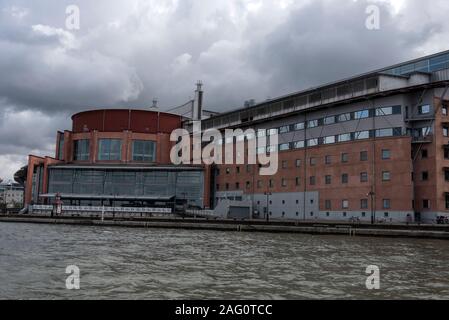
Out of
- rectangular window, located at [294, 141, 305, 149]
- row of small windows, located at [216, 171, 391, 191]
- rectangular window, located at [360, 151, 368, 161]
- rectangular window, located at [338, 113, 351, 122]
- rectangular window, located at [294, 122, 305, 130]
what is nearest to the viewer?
row of small windows, located at [216, 171, 391, 191]

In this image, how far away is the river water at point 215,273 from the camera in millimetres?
17172

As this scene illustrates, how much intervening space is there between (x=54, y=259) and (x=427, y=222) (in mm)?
53419

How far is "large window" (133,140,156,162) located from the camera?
11412 cm

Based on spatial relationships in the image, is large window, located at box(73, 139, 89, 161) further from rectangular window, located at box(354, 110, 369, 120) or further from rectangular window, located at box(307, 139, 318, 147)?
rectangular window, located at box(354, 110, 369, 120)

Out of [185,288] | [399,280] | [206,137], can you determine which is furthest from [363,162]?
[185,288]

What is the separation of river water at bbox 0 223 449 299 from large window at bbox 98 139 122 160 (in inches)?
3176

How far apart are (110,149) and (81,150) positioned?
8.73 meters

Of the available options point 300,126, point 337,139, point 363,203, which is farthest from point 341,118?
point 363,203

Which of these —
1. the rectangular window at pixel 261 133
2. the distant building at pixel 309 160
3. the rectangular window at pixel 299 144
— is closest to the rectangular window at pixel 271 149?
the distant building at pixel 309 160

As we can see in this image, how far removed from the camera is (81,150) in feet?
384

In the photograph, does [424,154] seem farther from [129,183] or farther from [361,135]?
[129,183]

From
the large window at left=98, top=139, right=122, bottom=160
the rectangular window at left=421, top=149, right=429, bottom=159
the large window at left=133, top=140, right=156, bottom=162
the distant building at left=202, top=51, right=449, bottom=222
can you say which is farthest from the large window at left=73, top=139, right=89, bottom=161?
the rectangular window at left=421, top=149, right=429, bottom=159

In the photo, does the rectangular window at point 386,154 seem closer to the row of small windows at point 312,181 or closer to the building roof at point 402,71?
the row of small windows at point 312,181

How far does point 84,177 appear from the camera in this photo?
107312 millimetres
